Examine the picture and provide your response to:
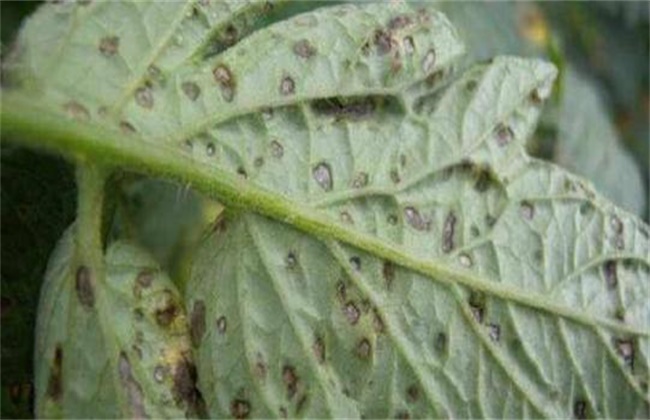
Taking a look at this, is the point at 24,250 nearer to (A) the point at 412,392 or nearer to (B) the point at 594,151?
(A) the point at 412,392

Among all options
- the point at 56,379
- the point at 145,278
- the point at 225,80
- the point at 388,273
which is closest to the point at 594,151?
the point at 388,273

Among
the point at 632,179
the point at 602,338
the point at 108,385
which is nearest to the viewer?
the point at 108,385

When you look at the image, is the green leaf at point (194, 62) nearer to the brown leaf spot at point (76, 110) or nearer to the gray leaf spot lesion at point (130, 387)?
the brown leaf spot at point (76, 110)

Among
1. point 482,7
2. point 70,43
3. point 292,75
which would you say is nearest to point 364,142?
point 292,75

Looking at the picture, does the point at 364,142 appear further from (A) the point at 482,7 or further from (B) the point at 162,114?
(A) the point at 482,7

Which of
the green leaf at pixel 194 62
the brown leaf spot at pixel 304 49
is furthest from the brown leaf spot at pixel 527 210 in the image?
the brown leaf spot at pixel 304 49

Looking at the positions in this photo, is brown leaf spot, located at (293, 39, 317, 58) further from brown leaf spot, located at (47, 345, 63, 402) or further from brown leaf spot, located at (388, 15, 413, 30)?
brown leaf spot, located at (47, 345, 63, 402)
